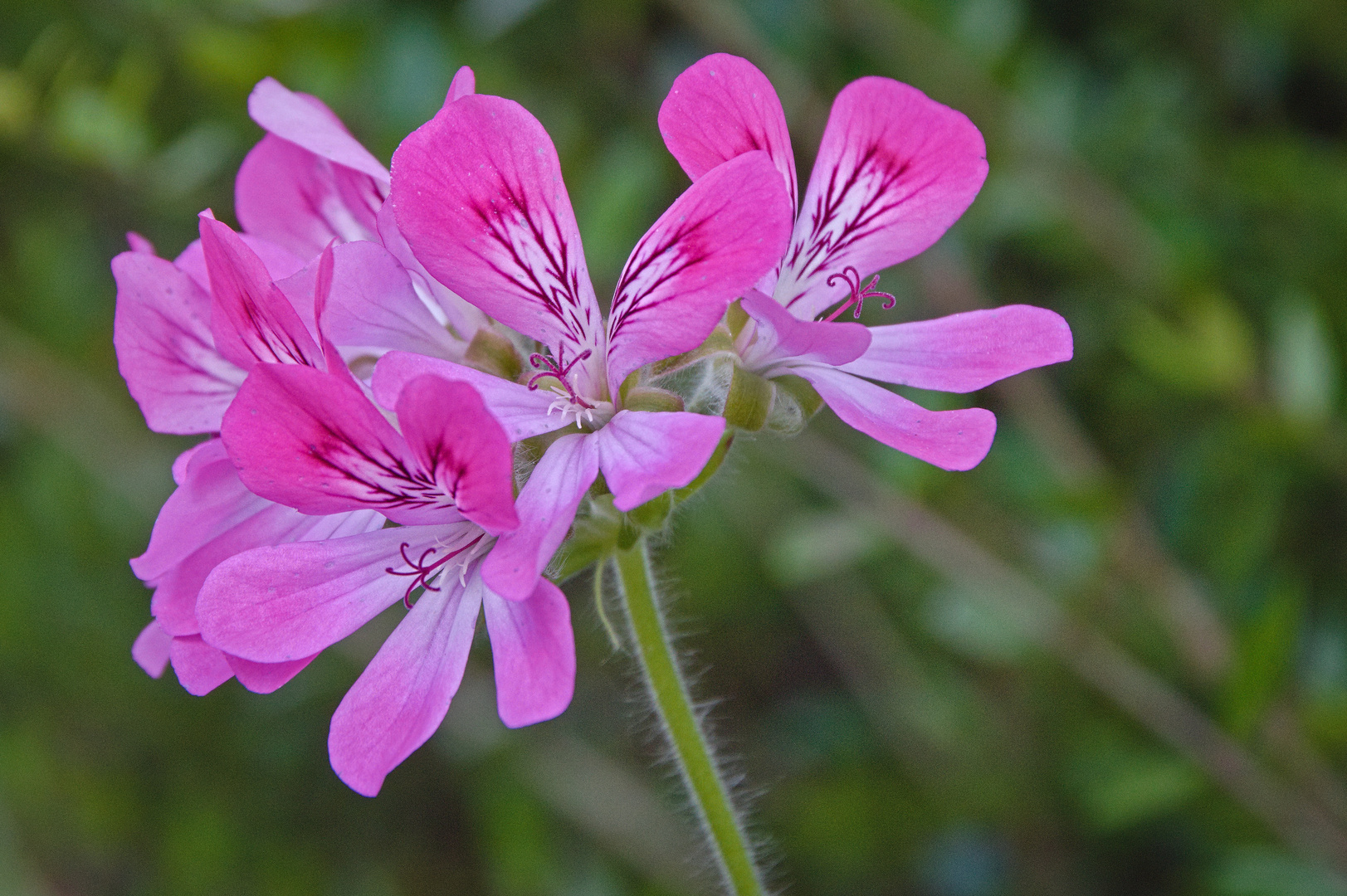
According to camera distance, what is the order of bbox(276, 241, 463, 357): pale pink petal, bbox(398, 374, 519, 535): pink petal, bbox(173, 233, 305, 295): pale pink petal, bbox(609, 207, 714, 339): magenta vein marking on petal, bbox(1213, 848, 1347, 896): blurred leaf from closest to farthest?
bbox(398, 374, 519, 535): pink petal → bbox(609, 207, 714, 339): magenta vein marking on petal → bbox(276, 241, 463, 357): pale pink petal → bbox(173, 233, 305, 295): pale pink petal → bbox(1213, 848, 1347, 896): blurred leaf

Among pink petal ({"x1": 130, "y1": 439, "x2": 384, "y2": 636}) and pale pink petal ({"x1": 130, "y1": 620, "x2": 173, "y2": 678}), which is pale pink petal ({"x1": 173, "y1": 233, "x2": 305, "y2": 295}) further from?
pale pink petal ({"x1": 130, "y1": 620, "x2": 173, "y2": 678})

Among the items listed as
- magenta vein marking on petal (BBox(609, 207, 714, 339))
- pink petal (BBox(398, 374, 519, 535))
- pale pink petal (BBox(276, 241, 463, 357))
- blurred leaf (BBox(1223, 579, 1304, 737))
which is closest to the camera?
pink petal (BBox(398, 374, 519, 535))

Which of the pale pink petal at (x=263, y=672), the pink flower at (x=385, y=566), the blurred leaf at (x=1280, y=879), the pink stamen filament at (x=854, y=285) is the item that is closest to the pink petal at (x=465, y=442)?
the pink flower at (x=385, y=566)

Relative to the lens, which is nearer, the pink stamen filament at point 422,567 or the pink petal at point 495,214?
the pink petal at point 495,214

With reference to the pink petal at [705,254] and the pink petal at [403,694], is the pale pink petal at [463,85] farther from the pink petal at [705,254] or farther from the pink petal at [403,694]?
the pink petal at [403,694]

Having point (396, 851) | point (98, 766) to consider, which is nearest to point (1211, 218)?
point (396, 851)

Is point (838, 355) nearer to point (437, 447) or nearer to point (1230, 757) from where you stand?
point (437, 447)

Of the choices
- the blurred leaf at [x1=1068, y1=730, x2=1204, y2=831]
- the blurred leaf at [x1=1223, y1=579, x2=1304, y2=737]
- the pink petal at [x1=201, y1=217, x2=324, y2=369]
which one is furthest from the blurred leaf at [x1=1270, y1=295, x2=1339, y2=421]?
the pink petal at [x1=201, y1=217, x2=324, y2=369]
